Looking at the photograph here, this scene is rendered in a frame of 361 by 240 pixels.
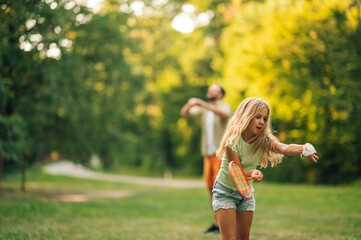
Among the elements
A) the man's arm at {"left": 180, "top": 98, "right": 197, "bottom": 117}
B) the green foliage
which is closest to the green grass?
the man's arm at {"left": 180, "top": 98, "right": 197, "bottom": 117}

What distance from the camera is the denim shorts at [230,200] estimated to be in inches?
157

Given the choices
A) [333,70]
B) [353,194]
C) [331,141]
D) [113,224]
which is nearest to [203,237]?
[113,224]

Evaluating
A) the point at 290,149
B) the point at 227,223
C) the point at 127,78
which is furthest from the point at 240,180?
the point at 127,78

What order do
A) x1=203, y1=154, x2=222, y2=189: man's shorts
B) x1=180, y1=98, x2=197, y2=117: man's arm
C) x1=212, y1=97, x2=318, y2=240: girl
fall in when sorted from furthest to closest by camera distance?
x1=203, y1=154, x2=222, y2=189: man's shorts → x1=180, y1=98, x2=197, y2=117: man's arm → x1=212, y1=97, x2=318, y2=240: girl

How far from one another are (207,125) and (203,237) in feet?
5.64

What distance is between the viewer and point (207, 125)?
6.96 m

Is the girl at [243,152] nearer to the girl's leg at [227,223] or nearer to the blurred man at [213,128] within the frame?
the girl's leg at [227,223]

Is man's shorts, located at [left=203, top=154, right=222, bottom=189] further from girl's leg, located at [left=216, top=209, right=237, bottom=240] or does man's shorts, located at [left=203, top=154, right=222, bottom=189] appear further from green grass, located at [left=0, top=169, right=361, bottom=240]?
girl's leg, located at [left=216, top=209, right=237, bottom=240]

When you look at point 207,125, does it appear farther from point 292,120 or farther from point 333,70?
point 292,120

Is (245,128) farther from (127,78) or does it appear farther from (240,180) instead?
(127,78)

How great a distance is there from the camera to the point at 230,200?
4.01 meters

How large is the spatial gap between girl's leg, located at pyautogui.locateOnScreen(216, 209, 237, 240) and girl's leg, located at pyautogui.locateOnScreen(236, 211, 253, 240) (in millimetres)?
125

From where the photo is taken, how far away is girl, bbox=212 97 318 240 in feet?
12.8

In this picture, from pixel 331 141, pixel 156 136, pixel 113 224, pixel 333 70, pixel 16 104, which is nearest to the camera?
pixel 113 224
